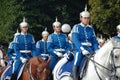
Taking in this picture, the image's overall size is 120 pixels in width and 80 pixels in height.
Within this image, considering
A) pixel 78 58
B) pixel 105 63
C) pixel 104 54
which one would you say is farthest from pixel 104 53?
pixel 78 58

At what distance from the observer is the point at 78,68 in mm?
13914

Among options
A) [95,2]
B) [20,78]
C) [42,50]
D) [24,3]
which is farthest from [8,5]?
[20,78]

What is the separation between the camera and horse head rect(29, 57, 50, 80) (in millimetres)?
16875

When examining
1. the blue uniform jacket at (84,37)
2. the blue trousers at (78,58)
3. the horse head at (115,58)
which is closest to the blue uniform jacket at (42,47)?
the blue uniform jacket at (84,37)

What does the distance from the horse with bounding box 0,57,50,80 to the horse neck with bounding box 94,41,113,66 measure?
399 cm

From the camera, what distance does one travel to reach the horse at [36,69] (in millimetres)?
16922

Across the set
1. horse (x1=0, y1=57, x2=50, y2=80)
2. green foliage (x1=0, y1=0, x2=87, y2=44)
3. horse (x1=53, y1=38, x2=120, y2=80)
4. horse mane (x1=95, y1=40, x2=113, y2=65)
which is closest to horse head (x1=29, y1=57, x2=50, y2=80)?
horse (x1=0, y1=57, x2=50, y2=80)

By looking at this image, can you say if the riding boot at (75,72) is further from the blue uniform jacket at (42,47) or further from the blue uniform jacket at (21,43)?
the blue uniform jacket at (42,47)

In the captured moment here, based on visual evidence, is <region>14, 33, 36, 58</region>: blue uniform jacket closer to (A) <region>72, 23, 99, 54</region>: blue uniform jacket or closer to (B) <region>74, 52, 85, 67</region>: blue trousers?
(A) <region>72, 23, 99, 54</region>: blue uniform jacket

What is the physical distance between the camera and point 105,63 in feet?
42.1

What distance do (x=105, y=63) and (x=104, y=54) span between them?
0.21 metres

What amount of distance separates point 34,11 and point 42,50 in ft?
52.3

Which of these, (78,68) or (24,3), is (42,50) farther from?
(24,3)

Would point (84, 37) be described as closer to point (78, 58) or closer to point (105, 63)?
point (78, 58)
